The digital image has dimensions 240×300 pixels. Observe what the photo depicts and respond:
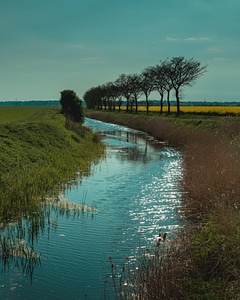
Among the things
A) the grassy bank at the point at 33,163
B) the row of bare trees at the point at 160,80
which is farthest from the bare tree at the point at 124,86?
the grassy bank at the point at 33,163

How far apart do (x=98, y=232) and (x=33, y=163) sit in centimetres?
834

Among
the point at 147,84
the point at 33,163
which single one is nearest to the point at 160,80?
the point at 147,84

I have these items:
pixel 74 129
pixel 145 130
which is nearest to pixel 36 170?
pixel 74 129

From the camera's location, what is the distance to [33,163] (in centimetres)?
1786

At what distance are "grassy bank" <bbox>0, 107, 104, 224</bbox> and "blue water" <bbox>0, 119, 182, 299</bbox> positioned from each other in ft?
3.20

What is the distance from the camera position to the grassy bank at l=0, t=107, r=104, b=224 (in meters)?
12.3

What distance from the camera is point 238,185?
10273 millimetres

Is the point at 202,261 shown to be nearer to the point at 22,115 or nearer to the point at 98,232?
the point at 98,232

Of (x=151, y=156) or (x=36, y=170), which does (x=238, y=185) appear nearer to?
(x=36, y=170)

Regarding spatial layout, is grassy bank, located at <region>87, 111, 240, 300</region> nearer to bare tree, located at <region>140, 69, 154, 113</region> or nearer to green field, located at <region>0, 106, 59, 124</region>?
green field, located at <region>0, 106, 59, 124</region>

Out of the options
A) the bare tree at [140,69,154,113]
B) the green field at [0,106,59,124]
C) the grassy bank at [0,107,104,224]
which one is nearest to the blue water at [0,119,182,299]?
the grassy bank at [0,107,104,224]

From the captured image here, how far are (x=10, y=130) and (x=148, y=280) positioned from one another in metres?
17.7

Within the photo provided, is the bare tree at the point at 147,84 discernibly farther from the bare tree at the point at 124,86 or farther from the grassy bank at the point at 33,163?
the grassy bank at the point at 33,163

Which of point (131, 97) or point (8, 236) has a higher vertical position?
point (131, 97)
